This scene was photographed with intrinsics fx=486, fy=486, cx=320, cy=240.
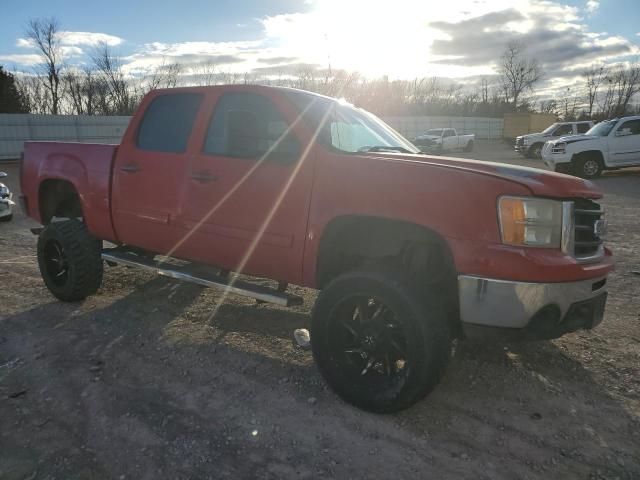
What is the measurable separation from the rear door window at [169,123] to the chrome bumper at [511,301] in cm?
242

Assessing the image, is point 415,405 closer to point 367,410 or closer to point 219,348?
point 367,410

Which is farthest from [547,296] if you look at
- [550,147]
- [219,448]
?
[550,147]

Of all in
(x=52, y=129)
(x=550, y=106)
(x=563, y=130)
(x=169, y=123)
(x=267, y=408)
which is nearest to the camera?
(x=267, y=408)

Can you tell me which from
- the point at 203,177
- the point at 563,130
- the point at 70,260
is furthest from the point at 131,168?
the point at 563,130

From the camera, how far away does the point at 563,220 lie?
2543 millimetres

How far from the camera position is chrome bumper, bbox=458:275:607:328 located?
94.7 inches

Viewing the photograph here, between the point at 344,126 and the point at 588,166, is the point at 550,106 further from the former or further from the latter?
the point at 344,126

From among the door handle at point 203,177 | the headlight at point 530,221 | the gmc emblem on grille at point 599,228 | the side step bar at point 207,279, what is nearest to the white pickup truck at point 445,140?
the side step bar at point 207,279

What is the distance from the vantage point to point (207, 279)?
144 inches

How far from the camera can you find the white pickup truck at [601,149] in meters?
15.3

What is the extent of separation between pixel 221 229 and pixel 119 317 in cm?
157

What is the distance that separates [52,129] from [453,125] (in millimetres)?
36196

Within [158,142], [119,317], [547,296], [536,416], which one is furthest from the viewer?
[119,317]

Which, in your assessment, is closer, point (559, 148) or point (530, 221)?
point (530, 221)
